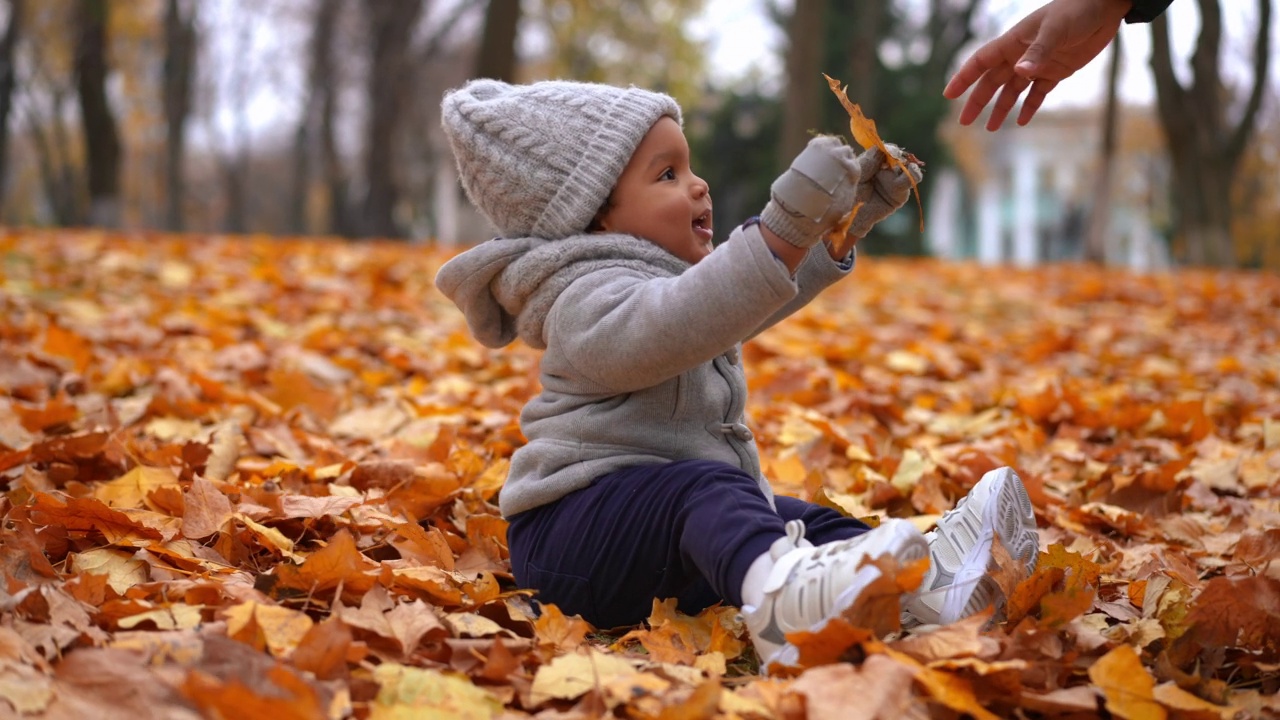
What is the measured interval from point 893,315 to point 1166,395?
2.25m

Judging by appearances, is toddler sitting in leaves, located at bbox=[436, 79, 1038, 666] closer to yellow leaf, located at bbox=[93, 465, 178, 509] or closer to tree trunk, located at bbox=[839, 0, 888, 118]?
yellow leaf, located at bbox=[93, 465, 178, 509]

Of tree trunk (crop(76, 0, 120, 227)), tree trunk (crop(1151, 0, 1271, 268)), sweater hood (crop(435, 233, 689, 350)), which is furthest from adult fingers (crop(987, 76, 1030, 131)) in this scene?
tree trunk (crop(76, 0, 120, 227))

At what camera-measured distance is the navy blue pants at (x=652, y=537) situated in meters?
1.71

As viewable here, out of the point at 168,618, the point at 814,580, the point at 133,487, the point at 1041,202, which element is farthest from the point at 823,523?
the point at 1041,202

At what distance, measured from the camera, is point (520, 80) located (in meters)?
18.3

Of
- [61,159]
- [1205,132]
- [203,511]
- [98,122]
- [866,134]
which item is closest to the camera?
[866,134]

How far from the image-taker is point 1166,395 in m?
4.27

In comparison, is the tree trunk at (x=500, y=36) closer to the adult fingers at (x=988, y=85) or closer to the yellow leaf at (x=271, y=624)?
the adult fingers at (x=988, y=85)

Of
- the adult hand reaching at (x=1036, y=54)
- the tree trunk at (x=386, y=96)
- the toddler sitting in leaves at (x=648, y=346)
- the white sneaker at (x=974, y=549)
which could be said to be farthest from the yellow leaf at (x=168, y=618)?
the tree trunk at (x=386, y=96)

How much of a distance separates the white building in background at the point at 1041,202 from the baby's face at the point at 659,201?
36.3m

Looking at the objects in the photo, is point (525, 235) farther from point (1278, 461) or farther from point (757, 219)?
point (1278, 461)

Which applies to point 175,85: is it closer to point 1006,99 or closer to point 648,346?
point 1006,99

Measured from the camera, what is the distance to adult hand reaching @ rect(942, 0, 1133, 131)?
2.09 m

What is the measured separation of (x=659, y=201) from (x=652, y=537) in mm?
577
